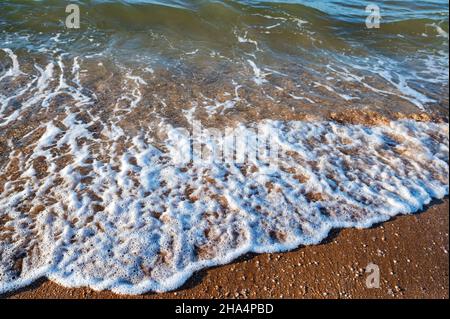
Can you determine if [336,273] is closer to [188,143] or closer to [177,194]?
[177,194]

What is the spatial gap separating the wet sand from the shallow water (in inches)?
5.0

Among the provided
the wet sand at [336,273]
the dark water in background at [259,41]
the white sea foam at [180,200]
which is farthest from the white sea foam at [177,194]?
the dark water in background at [259,41]

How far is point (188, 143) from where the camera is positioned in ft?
16.3

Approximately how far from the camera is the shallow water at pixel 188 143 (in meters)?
3.54

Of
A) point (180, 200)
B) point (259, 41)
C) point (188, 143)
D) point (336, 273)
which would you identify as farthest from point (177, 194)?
point (259, 41)

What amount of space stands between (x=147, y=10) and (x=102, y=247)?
26.4 ft

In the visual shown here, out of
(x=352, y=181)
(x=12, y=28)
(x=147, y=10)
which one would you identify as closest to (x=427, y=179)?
(x=352, y=181)

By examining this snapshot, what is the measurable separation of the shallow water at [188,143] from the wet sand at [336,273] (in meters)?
0.13

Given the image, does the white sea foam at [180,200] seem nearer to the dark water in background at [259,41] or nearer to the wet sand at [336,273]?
the wet sand at [336,273]

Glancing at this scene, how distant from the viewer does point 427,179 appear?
15.1 ft

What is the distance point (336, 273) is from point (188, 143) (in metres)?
2.52

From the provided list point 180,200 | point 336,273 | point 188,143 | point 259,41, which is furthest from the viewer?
point 259,41

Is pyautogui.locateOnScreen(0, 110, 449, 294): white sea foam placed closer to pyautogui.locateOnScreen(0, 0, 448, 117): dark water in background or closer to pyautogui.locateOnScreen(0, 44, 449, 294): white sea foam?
pyautogui.locateOnScreen(0, 44, 449, 294): white sea foam
